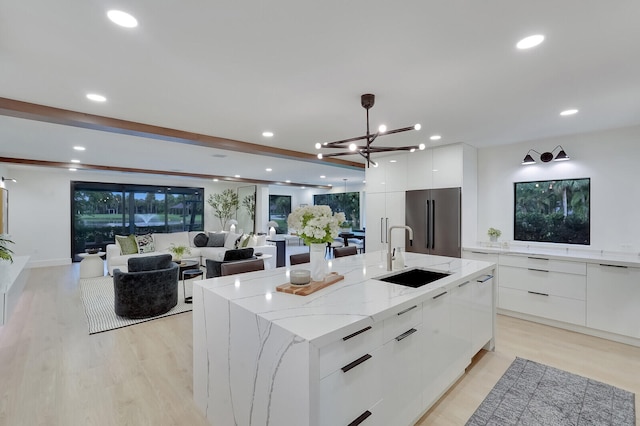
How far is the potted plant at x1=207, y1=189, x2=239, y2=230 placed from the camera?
1077cm

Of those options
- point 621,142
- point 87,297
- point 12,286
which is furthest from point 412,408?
point 87,297

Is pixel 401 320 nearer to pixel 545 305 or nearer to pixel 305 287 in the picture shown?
pixel 305 287

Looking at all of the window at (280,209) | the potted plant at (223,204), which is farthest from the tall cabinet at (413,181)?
the window at (280,209)

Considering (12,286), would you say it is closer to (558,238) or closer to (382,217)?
(382,217)

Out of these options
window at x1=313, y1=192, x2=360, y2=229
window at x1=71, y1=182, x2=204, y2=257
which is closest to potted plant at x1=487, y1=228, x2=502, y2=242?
window at x1=313, y1=192, x2=360, y2=229

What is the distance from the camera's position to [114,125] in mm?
3402

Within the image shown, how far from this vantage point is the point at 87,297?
4.98 meters

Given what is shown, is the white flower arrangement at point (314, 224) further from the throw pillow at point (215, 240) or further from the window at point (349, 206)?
the window at point (349, 206)

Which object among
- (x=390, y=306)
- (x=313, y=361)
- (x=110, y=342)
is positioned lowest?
(x=110, y=342)

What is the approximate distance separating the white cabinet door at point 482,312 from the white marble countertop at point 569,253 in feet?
4.35

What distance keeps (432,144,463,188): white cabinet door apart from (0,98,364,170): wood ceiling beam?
252cm

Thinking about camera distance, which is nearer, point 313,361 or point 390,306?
point 313,361

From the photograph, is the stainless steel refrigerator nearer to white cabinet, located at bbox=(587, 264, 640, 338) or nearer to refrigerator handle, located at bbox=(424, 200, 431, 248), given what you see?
refrigerator handle, located at bbox=(424, 200, 431, 248)

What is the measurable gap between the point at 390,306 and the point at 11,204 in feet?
32.0
